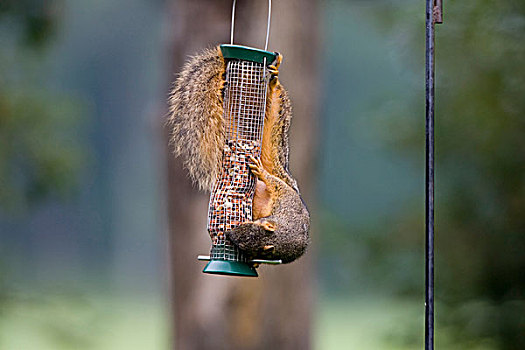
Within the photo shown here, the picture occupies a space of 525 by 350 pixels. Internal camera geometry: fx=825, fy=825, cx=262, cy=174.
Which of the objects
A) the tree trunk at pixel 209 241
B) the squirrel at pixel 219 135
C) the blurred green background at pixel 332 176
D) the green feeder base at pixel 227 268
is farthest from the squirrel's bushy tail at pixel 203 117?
the blurred green background at pixel 332 176

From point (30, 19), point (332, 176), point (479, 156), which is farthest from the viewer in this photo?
point (332, 176)

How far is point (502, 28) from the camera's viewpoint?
15.8 feet

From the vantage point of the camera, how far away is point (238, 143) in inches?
90.4

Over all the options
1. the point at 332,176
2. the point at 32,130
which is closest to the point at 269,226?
the point at 32,130

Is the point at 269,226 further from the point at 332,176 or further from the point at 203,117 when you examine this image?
the point at 332,176

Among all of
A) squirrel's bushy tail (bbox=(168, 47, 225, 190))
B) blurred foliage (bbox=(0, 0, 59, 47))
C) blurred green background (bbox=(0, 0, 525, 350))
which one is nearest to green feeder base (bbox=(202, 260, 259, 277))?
squirrel's bushy tail (bbox=(168, 47, 225, 190))

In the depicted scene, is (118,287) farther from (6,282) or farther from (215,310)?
(215,310)

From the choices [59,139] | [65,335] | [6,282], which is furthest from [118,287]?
[59,139]

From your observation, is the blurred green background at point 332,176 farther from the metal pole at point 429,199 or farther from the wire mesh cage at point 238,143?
the metal pole at point 429,199

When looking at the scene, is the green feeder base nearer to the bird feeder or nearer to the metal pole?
the bird feeder

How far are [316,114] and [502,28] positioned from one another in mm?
1503

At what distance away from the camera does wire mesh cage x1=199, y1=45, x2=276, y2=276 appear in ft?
7.29

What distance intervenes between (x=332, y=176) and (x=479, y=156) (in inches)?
84.8

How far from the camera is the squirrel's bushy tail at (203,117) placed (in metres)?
2.29
